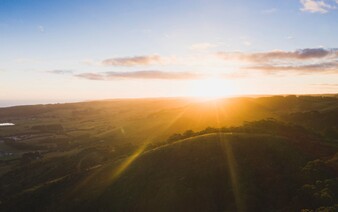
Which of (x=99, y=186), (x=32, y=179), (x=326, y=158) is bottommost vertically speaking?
(x=32, y=179)

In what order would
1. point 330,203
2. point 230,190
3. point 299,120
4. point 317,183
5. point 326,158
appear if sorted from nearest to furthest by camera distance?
point 330,203, point 317,183, point 230,190, point 326,158, point 299,120

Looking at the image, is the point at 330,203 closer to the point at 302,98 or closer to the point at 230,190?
the point at 230,190

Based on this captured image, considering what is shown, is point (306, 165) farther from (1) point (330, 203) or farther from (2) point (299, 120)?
(2) point (299, 120)

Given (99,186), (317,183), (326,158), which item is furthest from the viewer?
(99,186)

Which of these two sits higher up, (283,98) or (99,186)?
(283,98)

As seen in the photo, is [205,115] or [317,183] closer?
[317,183]

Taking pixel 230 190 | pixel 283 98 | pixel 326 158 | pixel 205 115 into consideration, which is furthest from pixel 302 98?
pixel 230 190
